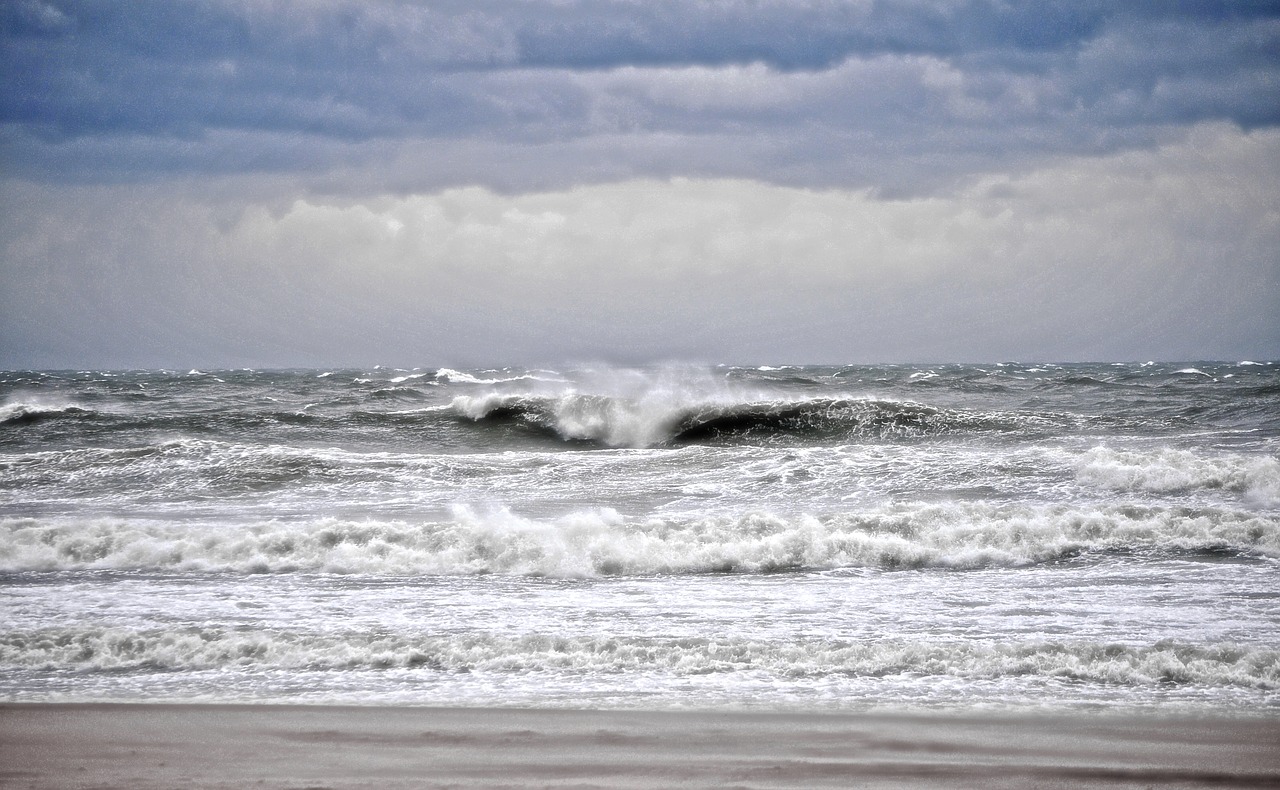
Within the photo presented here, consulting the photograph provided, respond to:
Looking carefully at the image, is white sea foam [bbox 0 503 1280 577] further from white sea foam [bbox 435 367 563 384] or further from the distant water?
white sea foam [bbox 435 367 563 384]

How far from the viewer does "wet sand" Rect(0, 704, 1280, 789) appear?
423cm

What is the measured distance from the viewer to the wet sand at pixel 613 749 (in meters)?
4.23

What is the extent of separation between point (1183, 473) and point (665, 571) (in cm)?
793

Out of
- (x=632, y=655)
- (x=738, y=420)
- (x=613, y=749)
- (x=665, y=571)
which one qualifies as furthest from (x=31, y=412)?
(x=613, y=749)

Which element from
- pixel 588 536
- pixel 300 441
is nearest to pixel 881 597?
pixel 588 536

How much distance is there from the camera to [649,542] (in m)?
9.64

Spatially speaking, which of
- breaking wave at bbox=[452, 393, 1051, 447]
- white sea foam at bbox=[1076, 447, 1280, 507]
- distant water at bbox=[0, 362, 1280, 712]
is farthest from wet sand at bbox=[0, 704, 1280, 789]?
breaking wave at bbox=[452, 393, 1051, 447]

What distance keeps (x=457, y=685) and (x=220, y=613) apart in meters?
2.81

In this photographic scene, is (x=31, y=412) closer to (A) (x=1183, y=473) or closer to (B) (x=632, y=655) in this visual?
(B) (x=632, y=655)

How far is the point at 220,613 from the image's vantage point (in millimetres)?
7344

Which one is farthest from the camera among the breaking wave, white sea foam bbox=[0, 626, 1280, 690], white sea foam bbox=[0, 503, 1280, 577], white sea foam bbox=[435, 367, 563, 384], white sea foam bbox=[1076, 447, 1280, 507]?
white sea foam bbox=[435, 367, 563, 384]

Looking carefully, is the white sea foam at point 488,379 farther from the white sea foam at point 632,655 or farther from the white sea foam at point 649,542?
the white sea foam at point 632,655

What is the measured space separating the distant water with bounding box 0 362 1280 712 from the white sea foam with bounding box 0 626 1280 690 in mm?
23

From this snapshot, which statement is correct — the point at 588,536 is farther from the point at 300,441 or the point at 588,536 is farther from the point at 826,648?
the point at 300,441
